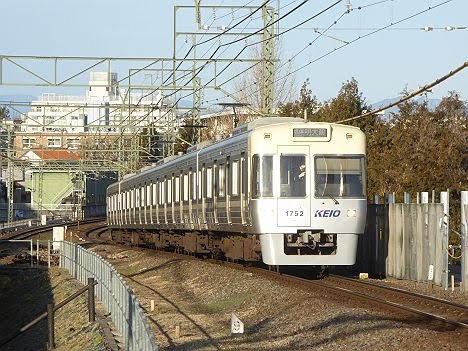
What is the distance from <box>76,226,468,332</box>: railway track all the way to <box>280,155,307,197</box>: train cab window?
172 cm

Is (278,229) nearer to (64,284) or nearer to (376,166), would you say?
(64,284)

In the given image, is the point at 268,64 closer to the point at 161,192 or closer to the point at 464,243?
the point at 161,192

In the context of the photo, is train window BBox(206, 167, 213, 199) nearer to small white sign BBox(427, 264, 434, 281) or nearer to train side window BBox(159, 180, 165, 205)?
small white sign BBox(427, 264, 434, 281)

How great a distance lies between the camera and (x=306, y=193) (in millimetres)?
20641

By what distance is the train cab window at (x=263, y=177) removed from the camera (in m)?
20.7

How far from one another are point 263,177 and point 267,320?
584 centimetres

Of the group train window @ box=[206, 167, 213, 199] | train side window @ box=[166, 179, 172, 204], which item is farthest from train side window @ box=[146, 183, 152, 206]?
train window @ box=[206, 167, 213, 199]

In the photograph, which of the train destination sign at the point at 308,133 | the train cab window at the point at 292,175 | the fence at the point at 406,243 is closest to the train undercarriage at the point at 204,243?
the train cab window at the point at 292,175

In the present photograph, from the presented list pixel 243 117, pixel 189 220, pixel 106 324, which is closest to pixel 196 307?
pixel 106 324

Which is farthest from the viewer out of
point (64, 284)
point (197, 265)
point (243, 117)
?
point (243, 117)

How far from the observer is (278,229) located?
20.6 metres

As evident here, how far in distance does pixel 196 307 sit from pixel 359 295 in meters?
2.81

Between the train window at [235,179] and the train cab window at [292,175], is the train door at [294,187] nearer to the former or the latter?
the train cab window at [292,175]

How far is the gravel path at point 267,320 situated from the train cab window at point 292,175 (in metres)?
1.81
